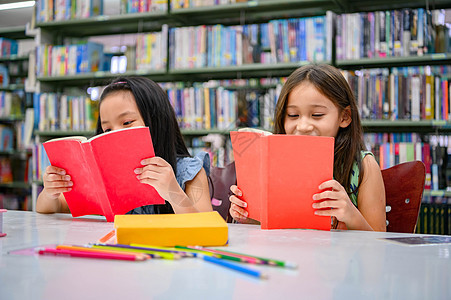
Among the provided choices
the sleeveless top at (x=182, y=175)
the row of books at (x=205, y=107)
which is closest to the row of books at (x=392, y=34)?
the row of books at (x=205, y=107)

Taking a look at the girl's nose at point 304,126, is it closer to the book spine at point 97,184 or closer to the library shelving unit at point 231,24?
the book spine at point 97,184

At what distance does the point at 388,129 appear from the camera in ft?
8.96

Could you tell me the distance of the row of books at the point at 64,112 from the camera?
329 cm

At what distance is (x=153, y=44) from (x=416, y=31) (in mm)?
1604

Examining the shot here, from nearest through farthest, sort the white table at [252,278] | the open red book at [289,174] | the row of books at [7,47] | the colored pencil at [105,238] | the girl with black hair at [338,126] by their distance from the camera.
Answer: the white table at [252,278], the colored pencil at [105,238], the open red book at [289,174], the girl with black hair at [338,126], the row of books at [7,47]

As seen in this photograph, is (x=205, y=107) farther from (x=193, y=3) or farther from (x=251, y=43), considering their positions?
(x=193, y=3)

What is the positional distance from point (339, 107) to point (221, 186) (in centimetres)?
43

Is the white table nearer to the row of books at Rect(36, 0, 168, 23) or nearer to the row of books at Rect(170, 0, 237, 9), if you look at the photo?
the row of books at Rect(170, 0, 237, 9)

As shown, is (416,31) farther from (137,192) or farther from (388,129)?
(137,192)

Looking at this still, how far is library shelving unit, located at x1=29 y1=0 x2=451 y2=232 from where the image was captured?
101 inches

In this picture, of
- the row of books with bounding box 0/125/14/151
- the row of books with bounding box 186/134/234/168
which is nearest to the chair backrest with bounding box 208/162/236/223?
the row of books with bounding box 186/134/234/168

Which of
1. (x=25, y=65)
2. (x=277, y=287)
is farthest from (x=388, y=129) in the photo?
(x=25, y=65)

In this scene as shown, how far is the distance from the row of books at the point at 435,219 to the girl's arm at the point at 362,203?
4.57 ft

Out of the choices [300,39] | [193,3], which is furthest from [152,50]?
[300,39]
